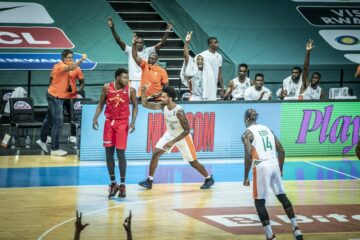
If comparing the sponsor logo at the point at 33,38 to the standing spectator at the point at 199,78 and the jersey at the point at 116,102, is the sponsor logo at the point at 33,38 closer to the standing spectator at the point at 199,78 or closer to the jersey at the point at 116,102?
the standing spectator at the point at 199,78

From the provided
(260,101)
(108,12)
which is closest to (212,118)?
(260,101)

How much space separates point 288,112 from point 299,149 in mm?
953

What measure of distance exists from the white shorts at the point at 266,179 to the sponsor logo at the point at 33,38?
45.1ft

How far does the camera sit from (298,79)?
2339 centimetres

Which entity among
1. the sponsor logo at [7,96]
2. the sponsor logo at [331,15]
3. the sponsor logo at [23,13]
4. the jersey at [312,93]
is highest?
the sponsor logo at [331,15]

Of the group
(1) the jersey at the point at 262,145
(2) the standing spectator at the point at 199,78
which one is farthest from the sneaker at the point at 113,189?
(2) the standing spectator at the point at 199,78

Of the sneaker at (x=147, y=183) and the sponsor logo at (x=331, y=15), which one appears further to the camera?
the sponsor logo at (x=331, y=15)

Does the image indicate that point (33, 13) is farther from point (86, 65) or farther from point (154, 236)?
point (154, 236)

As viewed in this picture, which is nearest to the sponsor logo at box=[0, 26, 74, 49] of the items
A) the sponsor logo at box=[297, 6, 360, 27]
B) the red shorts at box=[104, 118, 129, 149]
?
the sponsor logo at box=[297, 6, 360, 27]

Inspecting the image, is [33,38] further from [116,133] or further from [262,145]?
[262,145]

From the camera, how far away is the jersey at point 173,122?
58.5ft

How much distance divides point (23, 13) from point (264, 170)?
15236 millimetres

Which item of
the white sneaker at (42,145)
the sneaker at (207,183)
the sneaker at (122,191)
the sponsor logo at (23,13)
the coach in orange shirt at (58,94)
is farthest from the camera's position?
the sponsor logo at (23,13)

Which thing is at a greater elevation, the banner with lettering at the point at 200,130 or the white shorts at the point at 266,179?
the banner with lettering at the point at 200,130
